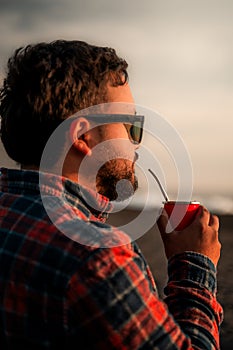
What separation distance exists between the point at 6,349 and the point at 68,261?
1.04 ft

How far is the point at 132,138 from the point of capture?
2.25 metres

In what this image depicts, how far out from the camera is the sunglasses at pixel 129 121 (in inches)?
82.4

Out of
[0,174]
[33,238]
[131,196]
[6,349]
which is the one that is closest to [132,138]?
[131,196]

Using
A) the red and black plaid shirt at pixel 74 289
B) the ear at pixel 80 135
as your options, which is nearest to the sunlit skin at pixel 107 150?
the ear at pixel 80 135

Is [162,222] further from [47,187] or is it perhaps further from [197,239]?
[47,187]

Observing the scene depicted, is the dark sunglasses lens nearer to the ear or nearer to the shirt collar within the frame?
the ear

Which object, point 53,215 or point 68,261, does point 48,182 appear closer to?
point 53,215

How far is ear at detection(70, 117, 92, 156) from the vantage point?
203 cm

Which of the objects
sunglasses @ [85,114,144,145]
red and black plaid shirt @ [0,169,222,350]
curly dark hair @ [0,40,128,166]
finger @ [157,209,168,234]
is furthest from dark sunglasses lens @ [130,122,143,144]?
red and black plaid shirt @ [0,169,222,350]

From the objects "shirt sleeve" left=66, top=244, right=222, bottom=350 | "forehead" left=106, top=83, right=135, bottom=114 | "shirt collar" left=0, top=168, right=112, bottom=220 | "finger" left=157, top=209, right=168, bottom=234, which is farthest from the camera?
"finger" left=157, top=209, right=168, bottom=234

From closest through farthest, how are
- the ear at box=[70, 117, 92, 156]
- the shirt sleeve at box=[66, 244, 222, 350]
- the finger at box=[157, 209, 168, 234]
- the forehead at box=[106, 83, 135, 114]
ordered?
the shirt sleeve at box=[66, 244, 222, 350], the ear at box=[70, 117, 92, 156], the forehead at box=[106, 83, 135, 114], the finger at box=[157, 209, 168, 234]

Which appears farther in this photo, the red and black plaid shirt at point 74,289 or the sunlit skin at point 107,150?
the sunlit skin at point 107,150

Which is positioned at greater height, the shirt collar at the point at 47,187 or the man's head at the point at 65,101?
the man's head at the point at 65,101

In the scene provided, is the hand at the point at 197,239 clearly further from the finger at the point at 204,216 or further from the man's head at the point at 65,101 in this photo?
the man's head at the point at 65,101
